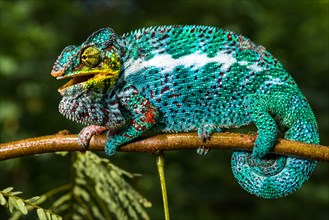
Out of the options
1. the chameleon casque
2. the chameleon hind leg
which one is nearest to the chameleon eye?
the chameleon casque

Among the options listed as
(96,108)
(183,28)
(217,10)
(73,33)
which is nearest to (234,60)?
(183,28)

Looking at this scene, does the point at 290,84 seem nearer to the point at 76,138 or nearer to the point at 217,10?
the point at 76,138

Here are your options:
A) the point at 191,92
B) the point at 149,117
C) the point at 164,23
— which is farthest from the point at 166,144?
the point at 164,23

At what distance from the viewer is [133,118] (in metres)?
2.06

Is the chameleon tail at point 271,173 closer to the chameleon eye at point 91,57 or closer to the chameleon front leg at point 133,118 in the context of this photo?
the chameleon front leg at point 133,118

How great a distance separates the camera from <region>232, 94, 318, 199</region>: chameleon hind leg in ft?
6.46

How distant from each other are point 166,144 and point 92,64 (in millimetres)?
413

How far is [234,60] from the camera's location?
202cm

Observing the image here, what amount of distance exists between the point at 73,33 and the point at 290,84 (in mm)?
4031

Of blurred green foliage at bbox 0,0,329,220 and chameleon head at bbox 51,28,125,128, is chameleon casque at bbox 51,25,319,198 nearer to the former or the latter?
chameleon head at bbox 51,28,125,128

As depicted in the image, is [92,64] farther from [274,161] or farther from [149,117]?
[274,161]

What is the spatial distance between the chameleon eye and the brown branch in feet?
0.93

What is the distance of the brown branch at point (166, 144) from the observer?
185 centimetres

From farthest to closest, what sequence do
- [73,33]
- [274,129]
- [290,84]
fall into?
[73,33] → [290,84] → [274,129]
